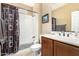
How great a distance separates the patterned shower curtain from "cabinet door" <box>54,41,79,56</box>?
25.3 inches

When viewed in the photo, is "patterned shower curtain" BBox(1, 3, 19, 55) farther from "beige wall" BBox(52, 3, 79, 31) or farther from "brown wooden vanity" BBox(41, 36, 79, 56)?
→ "beige wall" BBox(52, 3, 79, 31)

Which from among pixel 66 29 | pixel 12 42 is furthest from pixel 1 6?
pixel 66 29

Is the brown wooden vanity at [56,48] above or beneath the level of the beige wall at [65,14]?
beneath

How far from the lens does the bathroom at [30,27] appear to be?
5.51 feet

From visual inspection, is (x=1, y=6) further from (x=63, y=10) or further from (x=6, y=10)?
(x=63, y=10)

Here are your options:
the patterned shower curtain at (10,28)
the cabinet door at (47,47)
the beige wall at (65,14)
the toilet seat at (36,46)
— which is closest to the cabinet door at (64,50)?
the cabinet door at (47,47)

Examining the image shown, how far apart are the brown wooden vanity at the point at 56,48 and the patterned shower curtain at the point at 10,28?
0.45 metres

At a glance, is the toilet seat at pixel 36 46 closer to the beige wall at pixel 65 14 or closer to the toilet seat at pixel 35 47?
the toilet seat at pixel 35 47

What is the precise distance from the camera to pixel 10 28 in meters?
1.72

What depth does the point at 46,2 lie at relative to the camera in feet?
5.44

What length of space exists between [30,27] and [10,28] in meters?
0.32

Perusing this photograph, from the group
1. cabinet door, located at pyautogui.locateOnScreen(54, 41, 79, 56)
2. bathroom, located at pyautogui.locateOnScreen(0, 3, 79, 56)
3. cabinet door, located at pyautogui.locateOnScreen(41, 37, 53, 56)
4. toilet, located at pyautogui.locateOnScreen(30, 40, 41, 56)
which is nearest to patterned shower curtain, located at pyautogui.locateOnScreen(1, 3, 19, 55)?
bathroom, located at pyautogui.locateOnScreen(0, 3, 79, 56)

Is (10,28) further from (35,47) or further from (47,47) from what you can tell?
(47,47)

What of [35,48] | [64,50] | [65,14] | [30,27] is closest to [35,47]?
[35,48]
